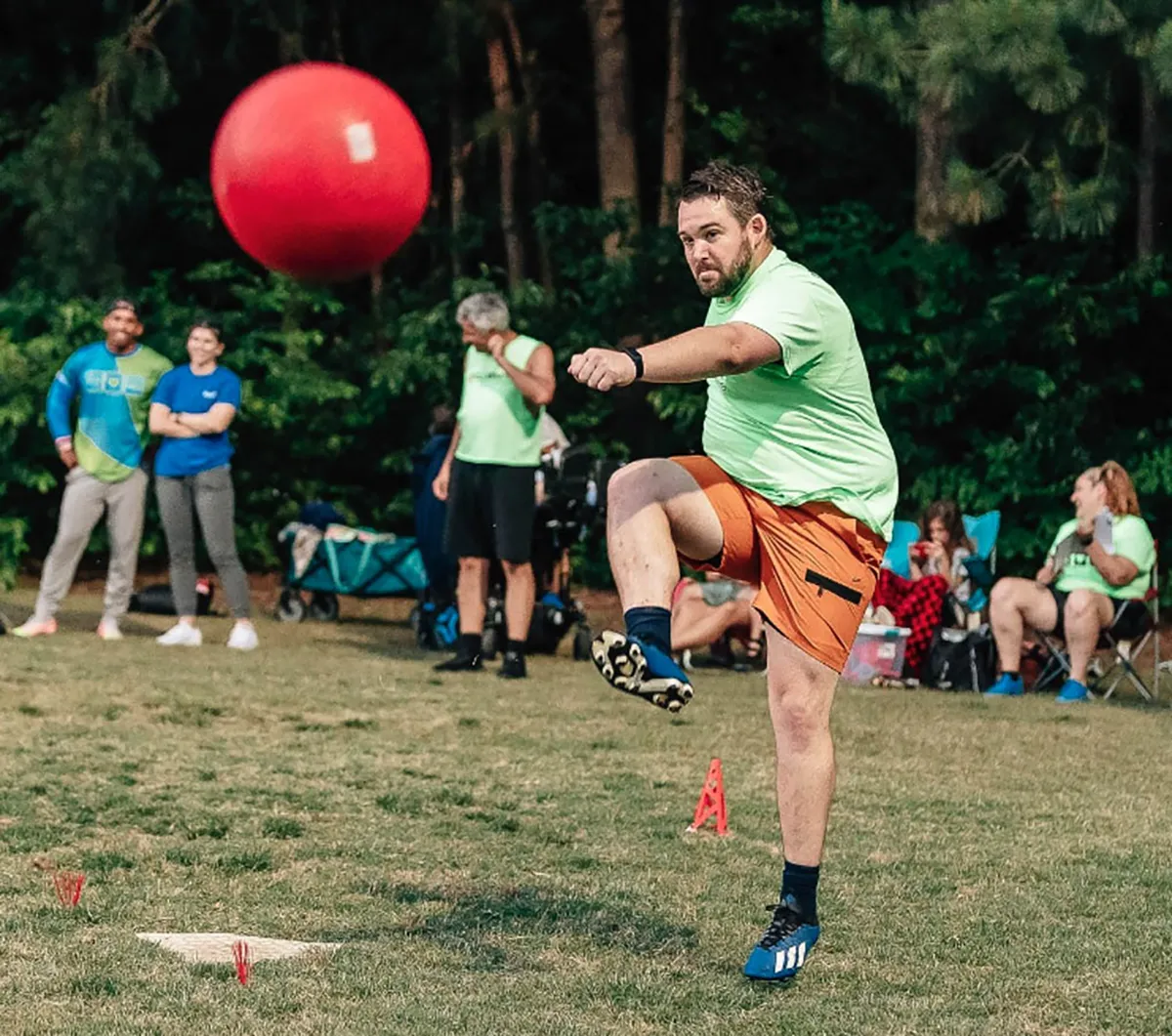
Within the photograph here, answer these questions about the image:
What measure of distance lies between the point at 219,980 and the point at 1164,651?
36.2ft

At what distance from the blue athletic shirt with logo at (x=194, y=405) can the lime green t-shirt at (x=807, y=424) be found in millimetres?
7537

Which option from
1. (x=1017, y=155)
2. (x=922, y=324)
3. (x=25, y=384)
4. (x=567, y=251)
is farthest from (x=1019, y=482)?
(x=25, y=384)

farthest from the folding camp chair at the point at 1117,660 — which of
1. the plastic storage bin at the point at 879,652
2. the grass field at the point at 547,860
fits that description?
the plastic storage bin at the point at 879,652

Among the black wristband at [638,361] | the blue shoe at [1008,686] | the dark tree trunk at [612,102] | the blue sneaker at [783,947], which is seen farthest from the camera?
the dark tree trunk at [612,102]

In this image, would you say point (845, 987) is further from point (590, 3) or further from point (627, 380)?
point (590, 3)

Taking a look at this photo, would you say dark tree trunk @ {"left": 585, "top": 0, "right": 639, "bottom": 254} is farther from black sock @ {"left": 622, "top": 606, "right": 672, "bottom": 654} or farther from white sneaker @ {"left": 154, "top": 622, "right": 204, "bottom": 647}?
black sock @ {"left": 622, "top": 606, "right": 672, "bottom": 654}

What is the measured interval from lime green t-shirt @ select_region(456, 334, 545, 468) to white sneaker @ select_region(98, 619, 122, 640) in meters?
2.97

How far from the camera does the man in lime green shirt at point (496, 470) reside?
11.2 meters

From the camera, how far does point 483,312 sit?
11.1m

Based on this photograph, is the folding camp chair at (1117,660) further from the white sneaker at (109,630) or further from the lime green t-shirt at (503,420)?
the white sneaker at (109,630)

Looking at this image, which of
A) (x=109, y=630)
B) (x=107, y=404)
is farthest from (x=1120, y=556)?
(x=109, y=630)

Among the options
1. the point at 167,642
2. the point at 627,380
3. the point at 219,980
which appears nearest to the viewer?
the point at 627,380

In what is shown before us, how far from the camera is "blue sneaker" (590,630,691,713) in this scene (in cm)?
468

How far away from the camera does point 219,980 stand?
479 cm
